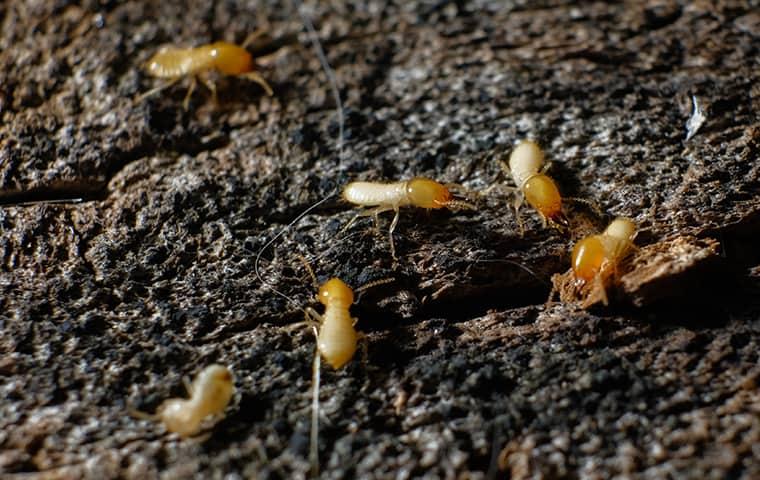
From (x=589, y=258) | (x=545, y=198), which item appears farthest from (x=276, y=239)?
(x=589, y=258)

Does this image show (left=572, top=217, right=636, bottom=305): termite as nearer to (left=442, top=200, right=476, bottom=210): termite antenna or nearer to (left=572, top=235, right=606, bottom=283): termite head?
(left=572, top=235, right=606, bottom=283): termite head

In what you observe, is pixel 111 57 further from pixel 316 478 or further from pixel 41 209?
pixel 316 478

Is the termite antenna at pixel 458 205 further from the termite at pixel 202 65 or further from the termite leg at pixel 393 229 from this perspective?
the termite at pixel 202 65

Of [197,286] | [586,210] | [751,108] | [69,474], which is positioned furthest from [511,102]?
[69,474]

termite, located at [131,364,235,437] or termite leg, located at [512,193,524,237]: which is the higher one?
termite leg, located at [512,193,524,237]

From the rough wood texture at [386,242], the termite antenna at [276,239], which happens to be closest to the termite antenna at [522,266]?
the rough wood texture at [386,242]

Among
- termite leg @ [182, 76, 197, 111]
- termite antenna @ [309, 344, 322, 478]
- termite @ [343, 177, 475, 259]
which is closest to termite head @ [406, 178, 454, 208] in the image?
termite @ [343, 177, 475, 259]
